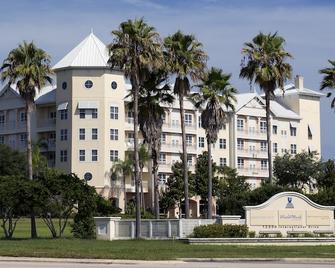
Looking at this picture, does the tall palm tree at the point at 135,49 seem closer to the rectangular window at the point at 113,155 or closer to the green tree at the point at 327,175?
the green tree at the point at 327,175

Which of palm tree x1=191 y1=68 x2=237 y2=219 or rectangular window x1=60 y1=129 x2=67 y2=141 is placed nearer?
palm tree x1=191 y1=68 x2=237 y2=219

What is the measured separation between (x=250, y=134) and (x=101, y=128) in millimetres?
28424

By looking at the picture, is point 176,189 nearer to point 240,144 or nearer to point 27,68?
point 240,144

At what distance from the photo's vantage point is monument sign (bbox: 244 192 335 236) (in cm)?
4212

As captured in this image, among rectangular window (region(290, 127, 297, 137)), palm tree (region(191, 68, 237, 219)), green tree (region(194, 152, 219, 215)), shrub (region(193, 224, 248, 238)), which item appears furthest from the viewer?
rectangular window (region(290, 127, 297, 137))

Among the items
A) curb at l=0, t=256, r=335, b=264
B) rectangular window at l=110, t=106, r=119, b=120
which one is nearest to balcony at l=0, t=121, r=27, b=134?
rectangular window at l=110, t=106, r=119, b=120

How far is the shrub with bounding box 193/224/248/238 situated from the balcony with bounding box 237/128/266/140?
8128 cm

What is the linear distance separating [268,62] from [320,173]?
43.4 meters

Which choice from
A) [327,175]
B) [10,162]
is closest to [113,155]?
[10,162]

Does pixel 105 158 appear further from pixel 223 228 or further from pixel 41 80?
pixel 223 228

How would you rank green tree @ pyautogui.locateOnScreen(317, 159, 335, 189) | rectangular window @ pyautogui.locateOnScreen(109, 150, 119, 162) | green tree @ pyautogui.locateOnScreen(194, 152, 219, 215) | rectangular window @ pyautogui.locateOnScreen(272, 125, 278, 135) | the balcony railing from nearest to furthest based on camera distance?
green tree @ pyautogui.locateOnScreen(317, 159, 335, 189)
green tree @ pyautogui.locateOnScreen(194, 152, 219, 215)
rectangular window @ pyautogui.locateOnScreen(109, 150, 119, 162)
the balcony railing
rectangular window @ pyautogui.locateOnScreen(272, 125, 278, 135)

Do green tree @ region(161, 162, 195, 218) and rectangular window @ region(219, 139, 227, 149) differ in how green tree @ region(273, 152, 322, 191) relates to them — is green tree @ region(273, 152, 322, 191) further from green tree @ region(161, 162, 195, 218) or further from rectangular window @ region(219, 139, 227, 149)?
rectangular window @ region(219, 139, 227, 149)

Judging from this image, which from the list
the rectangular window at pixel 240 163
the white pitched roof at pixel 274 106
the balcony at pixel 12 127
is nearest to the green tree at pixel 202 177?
the rectangular window at pixel 240 163

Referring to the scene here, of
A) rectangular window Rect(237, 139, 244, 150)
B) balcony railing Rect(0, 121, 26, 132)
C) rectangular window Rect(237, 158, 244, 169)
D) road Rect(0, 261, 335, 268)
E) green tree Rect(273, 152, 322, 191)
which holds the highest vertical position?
balcony railing Rect(0, 121, 26, 132)
